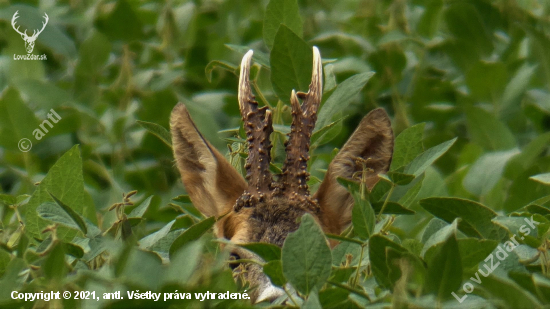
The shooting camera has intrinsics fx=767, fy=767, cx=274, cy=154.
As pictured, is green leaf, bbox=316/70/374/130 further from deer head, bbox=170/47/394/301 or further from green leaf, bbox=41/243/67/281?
green leaf, bbox=41/243/67/281

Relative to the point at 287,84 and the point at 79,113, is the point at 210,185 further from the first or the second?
the point at 79,113

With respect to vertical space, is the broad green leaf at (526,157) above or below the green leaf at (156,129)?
below

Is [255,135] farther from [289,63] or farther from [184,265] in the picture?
→ [184,265]

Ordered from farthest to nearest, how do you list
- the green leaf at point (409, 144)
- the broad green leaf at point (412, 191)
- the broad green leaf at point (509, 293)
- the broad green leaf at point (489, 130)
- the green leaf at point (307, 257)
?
the broad green leaf at point (489, 130)
the green leaf at point (409, 144)
the broad green leaf at point (412, 191)
the green leaf at point (307, 257)
the broad green leaf at point (509, 293)

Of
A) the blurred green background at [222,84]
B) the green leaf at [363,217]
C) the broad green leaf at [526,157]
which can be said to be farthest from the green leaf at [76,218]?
the broad green leaf at [526,157]

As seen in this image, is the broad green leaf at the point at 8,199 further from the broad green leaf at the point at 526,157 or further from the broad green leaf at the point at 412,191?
the broad green leaf at the point at 526,157

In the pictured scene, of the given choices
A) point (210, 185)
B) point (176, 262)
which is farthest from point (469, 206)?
point (210, 185)

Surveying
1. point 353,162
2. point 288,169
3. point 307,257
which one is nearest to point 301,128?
point 288,169
